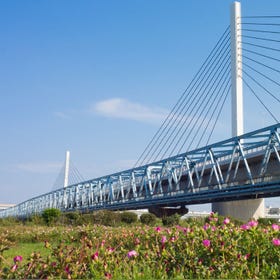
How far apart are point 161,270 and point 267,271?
1077 mm

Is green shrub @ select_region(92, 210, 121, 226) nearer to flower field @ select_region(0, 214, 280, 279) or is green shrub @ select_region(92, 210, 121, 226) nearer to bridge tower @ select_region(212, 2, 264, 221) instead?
bridge tower @ select_region(212, 2, 264, 221)

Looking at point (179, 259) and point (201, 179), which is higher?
point (201, 179)

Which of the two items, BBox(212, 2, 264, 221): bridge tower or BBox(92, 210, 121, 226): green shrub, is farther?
BBox(212, 2, 264, 221): bridge tower

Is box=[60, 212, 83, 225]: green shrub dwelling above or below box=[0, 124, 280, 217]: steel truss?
below

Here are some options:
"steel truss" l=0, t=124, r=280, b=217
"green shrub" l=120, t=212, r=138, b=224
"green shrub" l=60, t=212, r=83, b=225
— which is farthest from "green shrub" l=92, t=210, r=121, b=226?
"steel truss" l=0, t=124, r=280, b=217

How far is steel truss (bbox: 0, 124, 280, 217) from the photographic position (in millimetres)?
30812

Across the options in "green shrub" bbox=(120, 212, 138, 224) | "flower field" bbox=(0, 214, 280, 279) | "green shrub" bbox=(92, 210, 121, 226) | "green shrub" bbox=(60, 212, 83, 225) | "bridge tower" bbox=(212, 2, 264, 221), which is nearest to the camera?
"flower field" bbox=(0, 214, 280, 279)

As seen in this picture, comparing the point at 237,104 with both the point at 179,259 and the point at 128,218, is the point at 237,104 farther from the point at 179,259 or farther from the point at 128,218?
the point at 179,259

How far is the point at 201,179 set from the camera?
39062 mm

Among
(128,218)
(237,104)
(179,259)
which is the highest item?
(237,104)

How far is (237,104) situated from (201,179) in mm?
12052

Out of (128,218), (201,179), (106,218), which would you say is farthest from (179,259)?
(201,179)

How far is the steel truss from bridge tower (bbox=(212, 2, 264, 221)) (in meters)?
1.61

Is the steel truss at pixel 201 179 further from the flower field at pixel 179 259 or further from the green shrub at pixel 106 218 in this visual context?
the flower field at pixel 179 259
